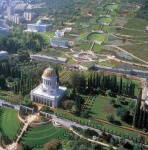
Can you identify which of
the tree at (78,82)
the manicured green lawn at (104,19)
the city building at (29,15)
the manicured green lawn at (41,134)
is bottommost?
the manicured green lawn at (41,134)

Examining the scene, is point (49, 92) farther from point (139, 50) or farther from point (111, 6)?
point (111, 6)

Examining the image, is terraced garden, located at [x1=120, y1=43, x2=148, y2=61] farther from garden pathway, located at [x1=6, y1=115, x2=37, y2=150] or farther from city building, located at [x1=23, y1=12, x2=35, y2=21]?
city building, located at [x1=23, y1=12, x2=35, y2=21]

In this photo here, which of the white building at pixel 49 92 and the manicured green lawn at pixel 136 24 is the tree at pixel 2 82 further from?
the manicured green lawn at pixel 136 24

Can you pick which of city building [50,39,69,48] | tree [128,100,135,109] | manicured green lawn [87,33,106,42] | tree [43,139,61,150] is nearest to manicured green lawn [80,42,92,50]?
city building [50,39,69,48]

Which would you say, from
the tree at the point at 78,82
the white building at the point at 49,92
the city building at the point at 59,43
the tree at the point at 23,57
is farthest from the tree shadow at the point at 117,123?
the city building at the point at 59,43

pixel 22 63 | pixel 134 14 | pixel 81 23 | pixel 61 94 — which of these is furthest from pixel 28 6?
pixel 61 94

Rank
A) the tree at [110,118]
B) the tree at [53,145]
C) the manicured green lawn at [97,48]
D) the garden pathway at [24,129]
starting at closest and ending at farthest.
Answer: the tree at [53,145], the garden pathway at [24,129], the tree at [110,118], the manicured green lawn at [97,48]
